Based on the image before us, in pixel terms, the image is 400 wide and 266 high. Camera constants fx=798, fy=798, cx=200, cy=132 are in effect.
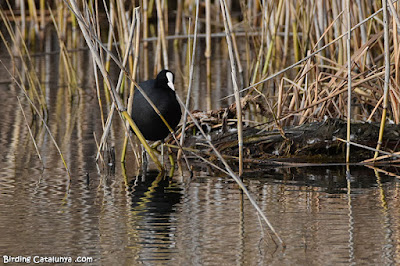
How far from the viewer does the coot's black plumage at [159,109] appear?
13.2ft

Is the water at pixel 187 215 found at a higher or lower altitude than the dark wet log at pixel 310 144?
lower

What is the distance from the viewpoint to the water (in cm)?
248

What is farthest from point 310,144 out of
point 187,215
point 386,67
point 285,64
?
point 285,64

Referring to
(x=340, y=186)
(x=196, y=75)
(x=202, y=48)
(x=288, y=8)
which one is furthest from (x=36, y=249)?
Result: (x=202, y=48)

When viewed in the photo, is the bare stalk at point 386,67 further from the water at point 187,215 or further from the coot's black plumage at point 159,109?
the coot's black plumage at point 159,109

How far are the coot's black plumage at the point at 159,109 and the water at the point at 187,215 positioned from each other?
26cm

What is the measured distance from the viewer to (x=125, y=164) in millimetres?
4039

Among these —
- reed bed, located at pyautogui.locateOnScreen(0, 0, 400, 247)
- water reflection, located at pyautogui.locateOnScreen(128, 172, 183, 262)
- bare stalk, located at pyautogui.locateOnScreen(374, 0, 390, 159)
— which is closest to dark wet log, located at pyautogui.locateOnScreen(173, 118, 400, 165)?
reed bed, located at pyautogui.locateOnScreen(0, 0, 400, 247)

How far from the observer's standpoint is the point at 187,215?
3000mm

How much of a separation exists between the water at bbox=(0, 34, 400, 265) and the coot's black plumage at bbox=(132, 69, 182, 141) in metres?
0.26

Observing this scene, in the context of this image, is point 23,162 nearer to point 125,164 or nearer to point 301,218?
point 125,164

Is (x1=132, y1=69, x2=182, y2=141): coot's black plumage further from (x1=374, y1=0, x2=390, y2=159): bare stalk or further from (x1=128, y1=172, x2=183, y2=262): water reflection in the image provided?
(x1=374, y1=0, x2=390, y2=159): bare stalk

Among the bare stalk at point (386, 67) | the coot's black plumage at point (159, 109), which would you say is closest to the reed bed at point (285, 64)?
the bare stalk at point (386, 67)

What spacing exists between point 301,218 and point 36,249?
973 mm
